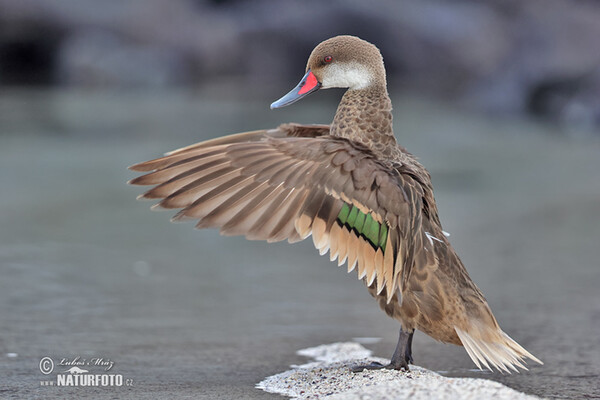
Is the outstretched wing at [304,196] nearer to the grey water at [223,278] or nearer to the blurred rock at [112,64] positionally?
the grey water at [223,278]

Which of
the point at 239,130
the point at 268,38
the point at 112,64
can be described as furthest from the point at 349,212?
the point at 268,38

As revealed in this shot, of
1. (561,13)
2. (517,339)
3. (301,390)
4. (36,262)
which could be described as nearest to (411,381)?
(301,390)

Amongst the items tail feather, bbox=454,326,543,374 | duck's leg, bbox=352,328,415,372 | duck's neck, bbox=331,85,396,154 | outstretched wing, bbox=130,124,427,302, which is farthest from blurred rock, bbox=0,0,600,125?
outstretched wing, bbox=130,124,427,302

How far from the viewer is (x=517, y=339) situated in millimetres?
4219

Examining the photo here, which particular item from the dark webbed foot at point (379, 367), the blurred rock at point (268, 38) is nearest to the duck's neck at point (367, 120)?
the dark webbed foot at point (379, 367)

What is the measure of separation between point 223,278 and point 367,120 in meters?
2.26

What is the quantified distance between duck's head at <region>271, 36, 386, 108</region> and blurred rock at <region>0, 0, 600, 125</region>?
505 inches

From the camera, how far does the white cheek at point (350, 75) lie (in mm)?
3594

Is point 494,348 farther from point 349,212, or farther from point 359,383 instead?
point 349,212

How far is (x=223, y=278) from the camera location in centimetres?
545

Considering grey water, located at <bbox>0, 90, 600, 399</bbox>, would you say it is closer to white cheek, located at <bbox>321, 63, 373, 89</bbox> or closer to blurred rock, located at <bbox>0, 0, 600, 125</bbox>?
white cheek, located at <bbox>321, 63, 373, 89</bbox>

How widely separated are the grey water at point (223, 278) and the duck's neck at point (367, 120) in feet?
3.39

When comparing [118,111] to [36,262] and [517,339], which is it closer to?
[36,262]

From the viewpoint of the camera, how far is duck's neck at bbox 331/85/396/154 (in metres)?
3.47
